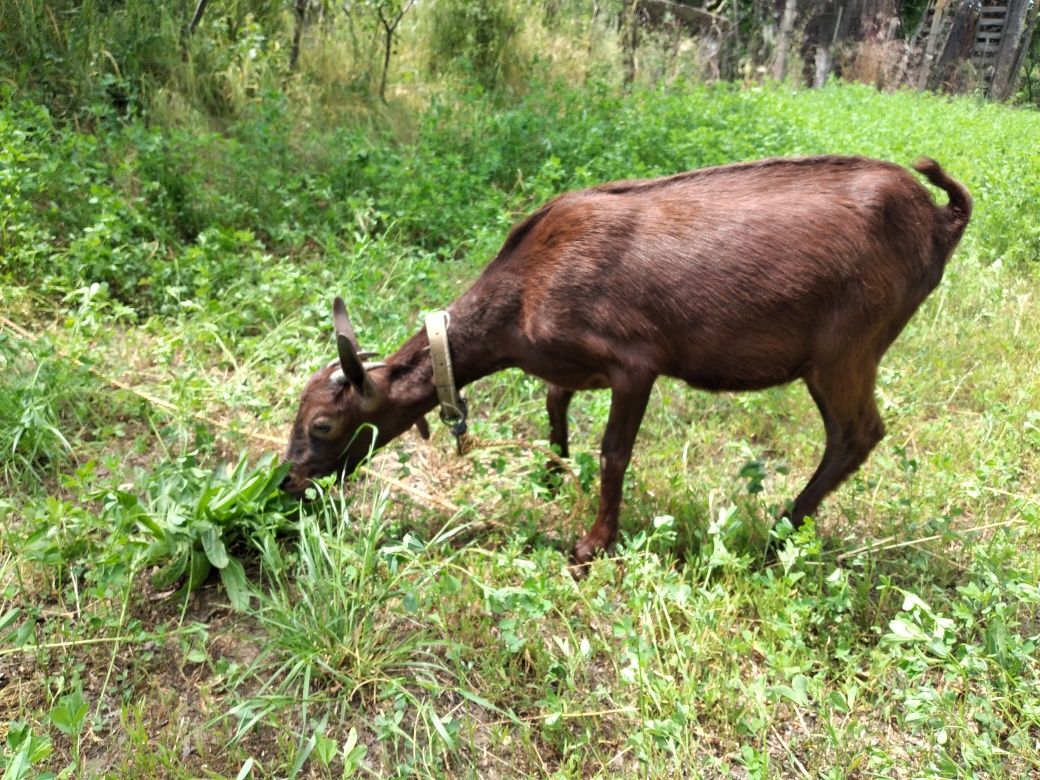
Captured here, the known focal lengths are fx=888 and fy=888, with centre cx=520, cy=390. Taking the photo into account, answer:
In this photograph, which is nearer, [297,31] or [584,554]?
[584,554]

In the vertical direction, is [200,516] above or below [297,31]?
below

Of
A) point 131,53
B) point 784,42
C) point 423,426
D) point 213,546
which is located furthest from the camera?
point 784,42

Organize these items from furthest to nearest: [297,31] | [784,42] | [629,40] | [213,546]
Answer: [784,42]
[629,40]
[297,31]
[213,546]

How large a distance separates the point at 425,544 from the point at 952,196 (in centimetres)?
250

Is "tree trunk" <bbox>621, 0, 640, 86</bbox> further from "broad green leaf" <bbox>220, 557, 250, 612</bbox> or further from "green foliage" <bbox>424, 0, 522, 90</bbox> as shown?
"broad green leaf" <bbox>220, 557, 250, 612</bbox>

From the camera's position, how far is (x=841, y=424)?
12.0 feet

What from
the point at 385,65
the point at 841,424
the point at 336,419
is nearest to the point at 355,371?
the point at 336,419

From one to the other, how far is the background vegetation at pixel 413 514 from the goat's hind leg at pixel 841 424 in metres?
0.19

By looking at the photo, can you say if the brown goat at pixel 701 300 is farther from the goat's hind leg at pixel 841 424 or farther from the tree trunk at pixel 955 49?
the tree trunk at pixel 955 49

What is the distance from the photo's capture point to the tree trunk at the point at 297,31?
8875mm

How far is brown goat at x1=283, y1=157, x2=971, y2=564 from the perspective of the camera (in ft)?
11.2

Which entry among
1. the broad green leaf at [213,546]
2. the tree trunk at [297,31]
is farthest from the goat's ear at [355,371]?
the tree trunk at [297,31]

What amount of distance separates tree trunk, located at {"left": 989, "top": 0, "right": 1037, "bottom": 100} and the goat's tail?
623 inches

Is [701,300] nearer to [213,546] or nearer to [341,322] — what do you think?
[341,322]
